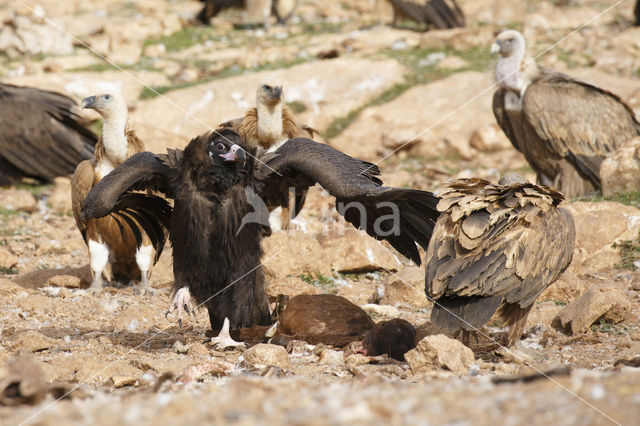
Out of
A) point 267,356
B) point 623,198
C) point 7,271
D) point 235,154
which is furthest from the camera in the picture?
point 623,198

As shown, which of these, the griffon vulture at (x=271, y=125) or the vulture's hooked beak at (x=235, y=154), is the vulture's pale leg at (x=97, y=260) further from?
the vulture's hooked beak at (x=235, y=154)

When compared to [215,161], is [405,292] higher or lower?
lower

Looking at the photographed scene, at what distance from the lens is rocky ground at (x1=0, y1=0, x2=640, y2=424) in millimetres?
3201

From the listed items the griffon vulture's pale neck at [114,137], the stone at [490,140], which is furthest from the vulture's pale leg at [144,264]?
the stone at [490,140]

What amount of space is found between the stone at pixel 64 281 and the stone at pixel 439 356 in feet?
13.1

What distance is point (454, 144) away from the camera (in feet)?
43.1

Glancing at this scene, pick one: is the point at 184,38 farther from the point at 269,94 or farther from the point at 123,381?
the point at 123,381

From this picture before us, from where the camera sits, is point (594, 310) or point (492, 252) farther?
point (594, 310)

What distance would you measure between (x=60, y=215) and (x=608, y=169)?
6.64 metres

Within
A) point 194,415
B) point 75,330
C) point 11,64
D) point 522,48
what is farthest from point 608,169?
point 11,64

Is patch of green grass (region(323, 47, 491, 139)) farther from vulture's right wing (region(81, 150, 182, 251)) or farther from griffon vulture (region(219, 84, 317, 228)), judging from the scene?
vulture's right wing (region(81, 150, 182, 251))

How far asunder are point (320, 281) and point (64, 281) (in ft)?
7.62

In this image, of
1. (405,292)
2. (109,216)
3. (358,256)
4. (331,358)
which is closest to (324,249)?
(358,256)

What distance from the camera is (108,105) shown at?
7.96 meters
